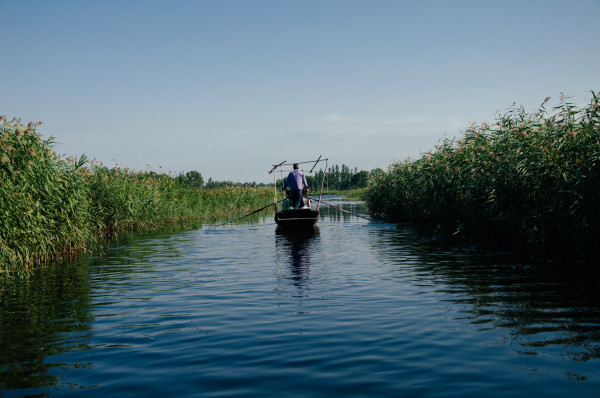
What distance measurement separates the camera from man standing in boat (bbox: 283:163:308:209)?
2344cm

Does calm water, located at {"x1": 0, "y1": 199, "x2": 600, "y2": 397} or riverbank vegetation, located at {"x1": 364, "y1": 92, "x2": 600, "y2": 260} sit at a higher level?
riverbank vegetation, located at {"x1": 364, "y1": 92, "x2": 600, "y2": 260}

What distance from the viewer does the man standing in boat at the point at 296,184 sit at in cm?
2344

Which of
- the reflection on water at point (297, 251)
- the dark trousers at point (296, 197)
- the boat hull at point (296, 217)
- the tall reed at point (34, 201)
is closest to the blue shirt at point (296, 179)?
the dark trousers at point (296, 197)

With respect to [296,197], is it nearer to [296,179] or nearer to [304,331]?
[296,179]

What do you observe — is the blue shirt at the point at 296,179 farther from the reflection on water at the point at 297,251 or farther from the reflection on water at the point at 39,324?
the reflection on water at the point at 39,324

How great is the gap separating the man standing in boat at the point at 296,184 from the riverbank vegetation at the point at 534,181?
22.8 feet

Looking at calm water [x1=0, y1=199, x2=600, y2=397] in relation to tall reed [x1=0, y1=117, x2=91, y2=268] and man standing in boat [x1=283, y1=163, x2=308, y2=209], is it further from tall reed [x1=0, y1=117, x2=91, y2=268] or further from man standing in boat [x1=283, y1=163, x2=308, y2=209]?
man standing in boat [x1=283, y1=163, x2=308, y2=209]

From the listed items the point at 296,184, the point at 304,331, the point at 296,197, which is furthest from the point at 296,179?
the point at 304,331

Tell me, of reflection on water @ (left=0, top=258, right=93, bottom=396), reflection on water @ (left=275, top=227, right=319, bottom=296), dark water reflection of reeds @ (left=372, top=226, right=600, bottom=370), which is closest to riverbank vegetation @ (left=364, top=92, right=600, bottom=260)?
dark water reflection of reeds @ (left=372, top=226, right=600, bottom=370)

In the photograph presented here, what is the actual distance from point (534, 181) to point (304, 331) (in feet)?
28.4

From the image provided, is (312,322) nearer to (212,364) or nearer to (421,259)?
(212,364)

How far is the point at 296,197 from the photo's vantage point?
24422 mm

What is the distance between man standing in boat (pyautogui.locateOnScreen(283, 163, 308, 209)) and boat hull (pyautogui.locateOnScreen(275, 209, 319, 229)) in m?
0.95

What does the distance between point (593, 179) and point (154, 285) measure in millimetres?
10460
